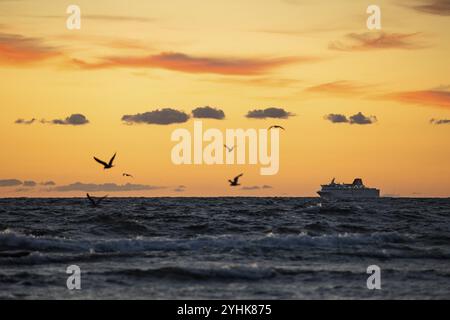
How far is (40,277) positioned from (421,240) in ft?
77.0

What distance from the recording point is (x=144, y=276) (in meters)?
27.5

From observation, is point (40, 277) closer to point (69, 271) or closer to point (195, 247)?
point (69, 271)

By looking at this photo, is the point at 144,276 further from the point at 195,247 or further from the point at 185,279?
the point at 195,247

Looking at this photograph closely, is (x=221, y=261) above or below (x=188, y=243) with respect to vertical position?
below

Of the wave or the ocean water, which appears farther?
the wave

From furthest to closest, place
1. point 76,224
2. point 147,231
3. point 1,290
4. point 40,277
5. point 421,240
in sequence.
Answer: point 76,224 < point 147,231 < point 421,240 < point 40,277 < point 1,290

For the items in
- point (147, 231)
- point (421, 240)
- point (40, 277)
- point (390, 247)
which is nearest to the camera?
point (40, 277)

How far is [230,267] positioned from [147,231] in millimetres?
18686

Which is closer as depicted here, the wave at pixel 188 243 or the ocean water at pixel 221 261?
the ocean water at pixel 221 261

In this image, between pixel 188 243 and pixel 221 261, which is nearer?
pixel 221 261

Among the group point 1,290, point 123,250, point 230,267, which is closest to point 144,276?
point 230,267

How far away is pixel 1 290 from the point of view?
24375 millimetres

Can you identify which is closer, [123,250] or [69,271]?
[69,271]
